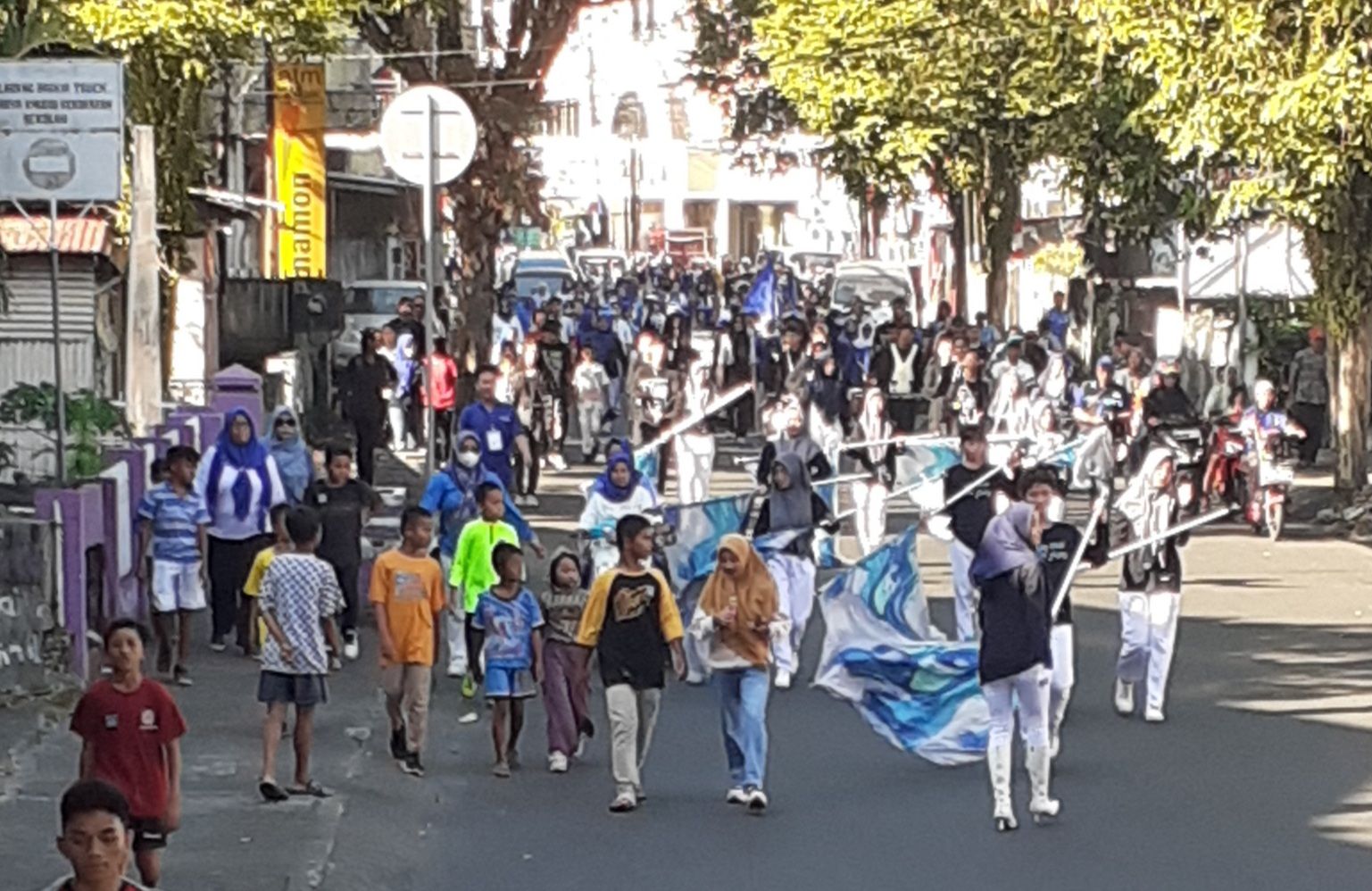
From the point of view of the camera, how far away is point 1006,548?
13.4m

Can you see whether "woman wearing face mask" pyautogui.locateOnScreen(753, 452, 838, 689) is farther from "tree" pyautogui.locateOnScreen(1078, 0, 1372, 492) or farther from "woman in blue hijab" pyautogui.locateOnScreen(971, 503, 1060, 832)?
"tree" pyautogui.locateOnScreen(1078, 0, 1372, 492)

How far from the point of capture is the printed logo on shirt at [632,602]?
13.9 m

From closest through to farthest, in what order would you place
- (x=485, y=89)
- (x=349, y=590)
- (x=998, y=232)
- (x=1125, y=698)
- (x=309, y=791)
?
(x=309, y=791)
(x=1125, y=698)
(x=349, y=590)
(x=485, y=89)
(x=998, y=232)

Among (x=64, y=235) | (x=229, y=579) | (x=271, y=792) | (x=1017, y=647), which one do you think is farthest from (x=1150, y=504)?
(x=64, y=235)

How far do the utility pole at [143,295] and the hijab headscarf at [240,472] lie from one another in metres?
4.61

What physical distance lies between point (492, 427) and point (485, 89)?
9.44 meters

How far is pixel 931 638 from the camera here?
17375mm

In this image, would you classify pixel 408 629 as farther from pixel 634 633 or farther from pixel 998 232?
pixel 998 232

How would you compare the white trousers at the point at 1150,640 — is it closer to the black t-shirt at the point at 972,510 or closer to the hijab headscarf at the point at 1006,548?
the black t-shirt at the point at 972,510

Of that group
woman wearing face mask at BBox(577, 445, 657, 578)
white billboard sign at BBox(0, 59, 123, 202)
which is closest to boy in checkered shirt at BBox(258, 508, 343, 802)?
white billboard sign at BBox(0, 59, 123, 202)

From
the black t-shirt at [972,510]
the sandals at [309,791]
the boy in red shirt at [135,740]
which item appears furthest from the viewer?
the black t-shirt at [972,510]

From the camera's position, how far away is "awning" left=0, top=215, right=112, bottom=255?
2672 cm

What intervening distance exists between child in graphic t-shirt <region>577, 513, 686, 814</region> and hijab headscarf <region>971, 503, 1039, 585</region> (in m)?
1.48

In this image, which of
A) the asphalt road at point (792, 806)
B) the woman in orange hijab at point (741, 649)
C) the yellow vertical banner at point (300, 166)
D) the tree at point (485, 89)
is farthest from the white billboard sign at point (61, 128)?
the yellow vertical banner at point (300, 166)
